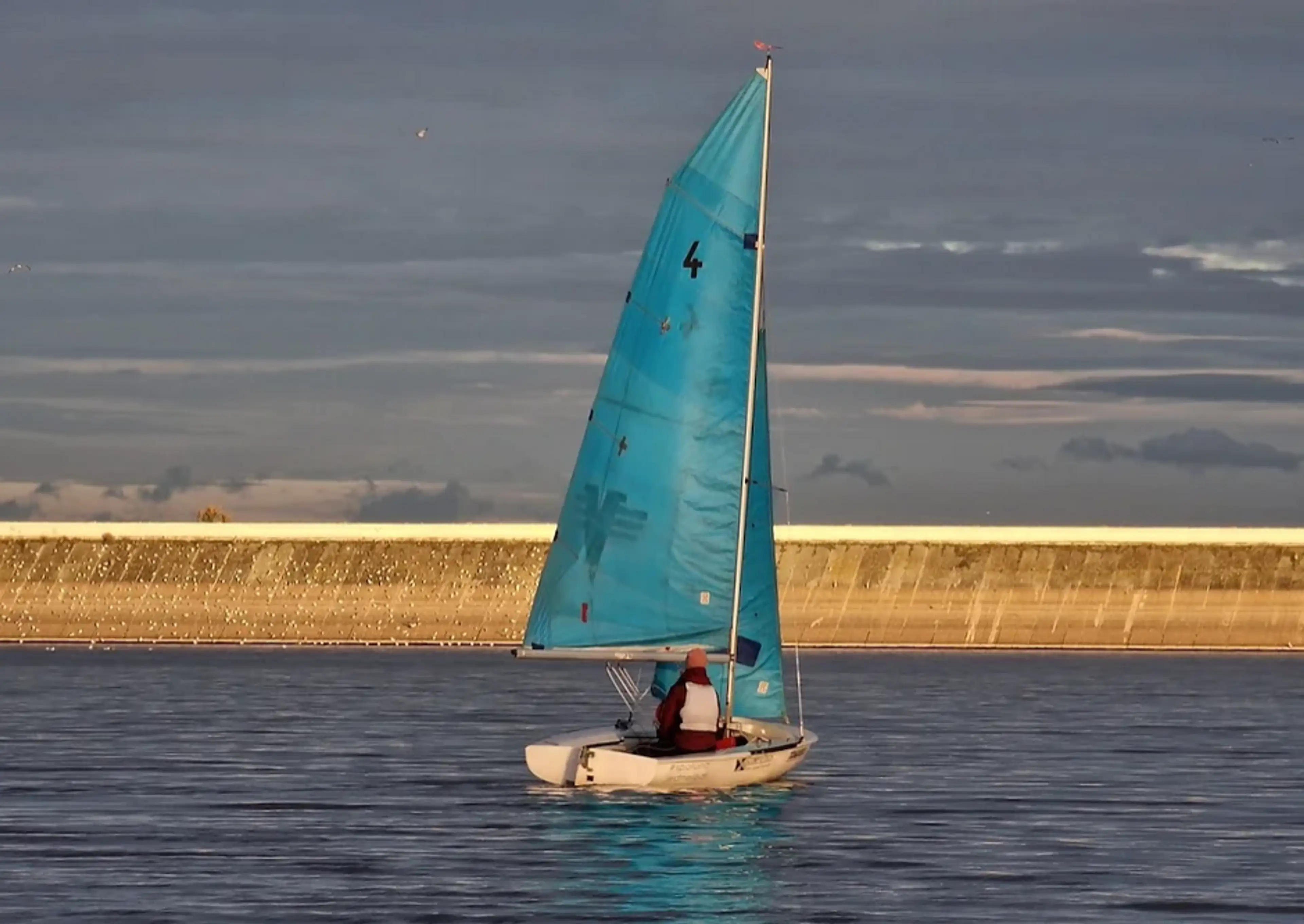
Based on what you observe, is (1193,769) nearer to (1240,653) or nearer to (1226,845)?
(1226,845)

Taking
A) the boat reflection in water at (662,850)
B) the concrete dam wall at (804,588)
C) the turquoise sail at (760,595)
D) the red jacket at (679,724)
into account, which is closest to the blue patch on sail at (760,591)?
the turquoise sail at (760,595)

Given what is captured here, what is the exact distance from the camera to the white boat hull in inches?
1443

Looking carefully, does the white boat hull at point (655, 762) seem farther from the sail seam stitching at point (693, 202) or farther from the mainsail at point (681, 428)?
the sail seam stitching at point (693, 202)

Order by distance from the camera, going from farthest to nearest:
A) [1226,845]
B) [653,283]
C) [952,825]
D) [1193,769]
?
[1193,769]
[653,283]
[952,825]
[1226,845]

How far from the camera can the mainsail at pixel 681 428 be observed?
128 ft

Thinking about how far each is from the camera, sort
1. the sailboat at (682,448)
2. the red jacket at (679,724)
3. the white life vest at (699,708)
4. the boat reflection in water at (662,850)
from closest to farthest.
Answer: the boat reflection in water at (662,850), the white life vest at (699,708), the red jacket at (679,724), the sailboat at (682,448)

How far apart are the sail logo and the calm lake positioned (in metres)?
3.54

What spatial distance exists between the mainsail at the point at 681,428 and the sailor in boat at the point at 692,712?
1.54 m

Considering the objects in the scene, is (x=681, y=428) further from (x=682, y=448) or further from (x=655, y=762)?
(x=655, y=762)

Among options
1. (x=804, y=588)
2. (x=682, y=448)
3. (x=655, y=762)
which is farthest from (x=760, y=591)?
(x=804, y=588)

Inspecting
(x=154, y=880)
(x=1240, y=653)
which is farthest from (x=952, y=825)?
(x=1240, y=653)

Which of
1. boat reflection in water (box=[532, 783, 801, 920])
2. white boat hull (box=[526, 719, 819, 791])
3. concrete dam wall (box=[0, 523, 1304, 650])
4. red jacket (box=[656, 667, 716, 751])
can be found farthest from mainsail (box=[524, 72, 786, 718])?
concrete dam wall (box=[0, 523, 1304, 650])

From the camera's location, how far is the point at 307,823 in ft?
116

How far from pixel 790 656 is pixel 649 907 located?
81064mm
